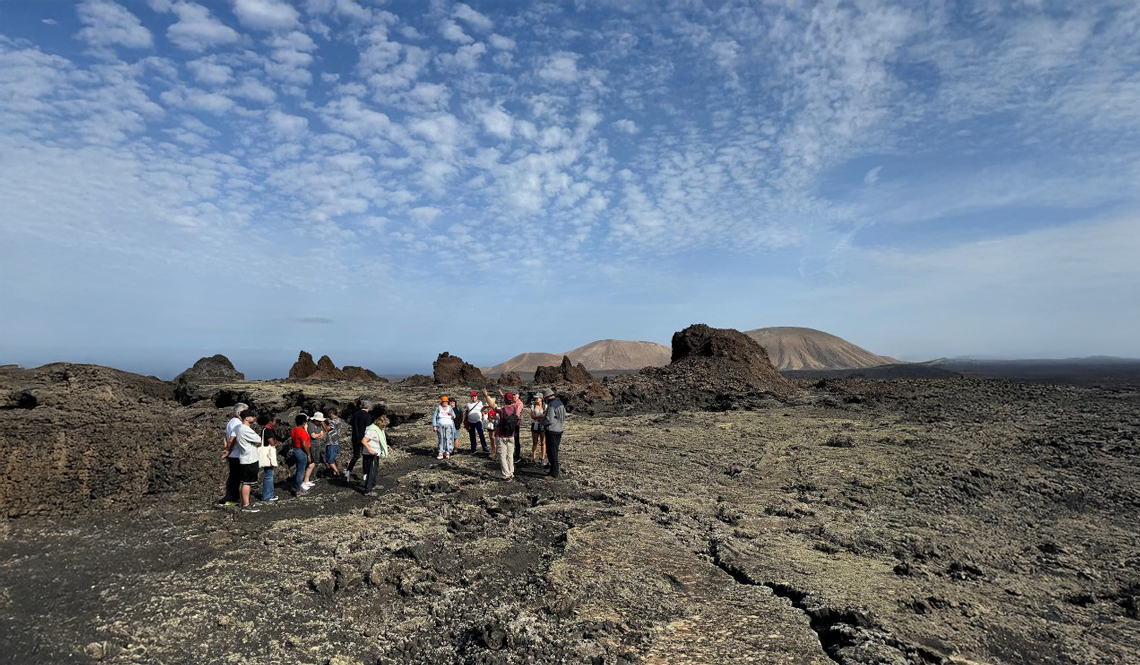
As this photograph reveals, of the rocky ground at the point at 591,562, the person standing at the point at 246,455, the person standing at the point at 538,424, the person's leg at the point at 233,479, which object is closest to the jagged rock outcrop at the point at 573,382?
the person standing at the point at 538,424

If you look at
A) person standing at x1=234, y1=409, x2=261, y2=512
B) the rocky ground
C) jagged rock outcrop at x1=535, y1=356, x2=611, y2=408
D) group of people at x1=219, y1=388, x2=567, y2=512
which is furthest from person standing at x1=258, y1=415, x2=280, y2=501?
jagged rock outcrop at x1=535, y1=356, x2=611, y2=408

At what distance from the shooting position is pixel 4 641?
18.0ft

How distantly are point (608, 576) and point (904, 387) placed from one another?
1181 inches

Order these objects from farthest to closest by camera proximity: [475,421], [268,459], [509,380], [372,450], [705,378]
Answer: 1. [509,380]
2. [705,378]
3. [475,421]
4. [372,450]
5. [268,459]

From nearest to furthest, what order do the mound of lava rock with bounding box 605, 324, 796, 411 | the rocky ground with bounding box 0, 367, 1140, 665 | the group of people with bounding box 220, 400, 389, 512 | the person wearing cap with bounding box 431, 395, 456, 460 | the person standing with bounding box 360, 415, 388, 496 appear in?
the rocky ground with bounding box 0, 367, 1140, 665, the group of people with bounding box 220, 400, 389, 512, the person standing with bounding box 360, 415, 388, 496, the person wearing cap with bounding box 431, 395, 456, 460, the mound of lava rock with bounding box 605, 324, 796, 411

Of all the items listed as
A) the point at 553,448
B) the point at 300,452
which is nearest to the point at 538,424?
the point at 553,448

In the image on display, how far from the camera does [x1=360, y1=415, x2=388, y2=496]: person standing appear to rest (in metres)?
10.8

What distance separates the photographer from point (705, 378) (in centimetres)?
3209

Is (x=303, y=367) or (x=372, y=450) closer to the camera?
(x=372, y=450)

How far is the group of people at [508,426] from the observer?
12219 millimetres

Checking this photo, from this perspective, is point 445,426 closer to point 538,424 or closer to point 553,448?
point 538,424

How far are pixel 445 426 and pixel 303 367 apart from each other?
109 feet

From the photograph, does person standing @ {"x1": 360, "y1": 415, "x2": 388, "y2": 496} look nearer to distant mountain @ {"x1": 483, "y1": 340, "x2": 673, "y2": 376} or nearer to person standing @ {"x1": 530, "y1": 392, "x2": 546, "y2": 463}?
person standing @ {"x1": 530, "y1": 392, "x2": 546, "y2": 463}

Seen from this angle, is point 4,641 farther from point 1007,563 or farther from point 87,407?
point 1007,563
